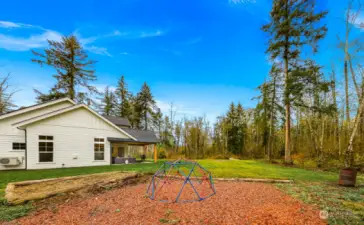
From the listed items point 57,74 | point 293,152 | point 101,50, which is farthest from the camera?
point 293,152

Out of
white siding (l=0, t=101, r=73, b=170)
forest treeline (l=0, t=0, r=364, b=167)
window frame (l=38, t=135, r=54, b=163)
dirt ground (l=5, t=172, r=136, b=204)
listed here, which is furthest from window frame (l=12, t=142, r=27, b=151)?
forest treeline (l=0, t=0, r=364, b=167)

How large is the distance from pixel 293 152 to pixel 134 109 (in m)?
22.0

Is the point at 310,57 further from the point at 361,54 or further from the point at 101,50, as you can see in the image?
the point at 101,50

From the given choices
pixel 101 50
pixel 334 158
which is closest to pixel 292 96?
pixel 334 158

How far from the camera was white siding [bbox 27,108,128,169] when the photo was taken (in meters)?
10.6

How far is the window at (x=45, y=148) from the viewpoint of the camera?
10805 mm

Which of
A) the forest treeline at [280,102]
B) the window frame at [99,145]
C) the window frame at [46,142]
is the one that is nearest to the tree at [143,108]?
the forest treeline at [280,102]

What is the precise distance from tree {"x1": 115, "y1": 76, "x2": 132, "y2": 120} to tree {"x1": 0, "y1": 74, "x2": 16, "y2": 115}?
12265mm

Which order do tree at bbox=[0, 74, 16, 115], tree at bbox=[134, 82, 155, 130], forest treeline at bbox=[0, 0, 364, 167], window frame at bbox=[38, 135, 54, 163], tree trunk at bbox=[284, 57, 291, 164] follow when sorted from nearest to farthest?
window frame at bbox=[38, 135, 54, 163], forest treeline at bbox=[0, 0, 364, 167], tree trunk at bbox=[284, 57, 291, 164], tree at bbox=[0, 74, 16, 115], tree at bbox=[134, 82, 155, 130]

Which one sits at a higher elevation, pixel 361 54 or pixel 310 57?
pixel 310 57

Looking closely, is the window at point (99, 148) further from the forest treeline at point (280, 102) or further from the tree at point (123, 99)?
the tree at point (123, 99)

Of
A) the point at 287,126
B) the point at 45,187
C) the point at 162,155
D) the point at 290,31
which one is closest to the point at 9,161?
the point at 45,187

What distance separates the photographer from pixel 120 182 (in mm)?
6766

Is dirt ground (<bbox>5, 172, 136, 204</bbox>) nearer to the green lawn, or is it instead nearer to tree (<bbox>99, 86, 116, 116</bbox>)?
the green lawn
